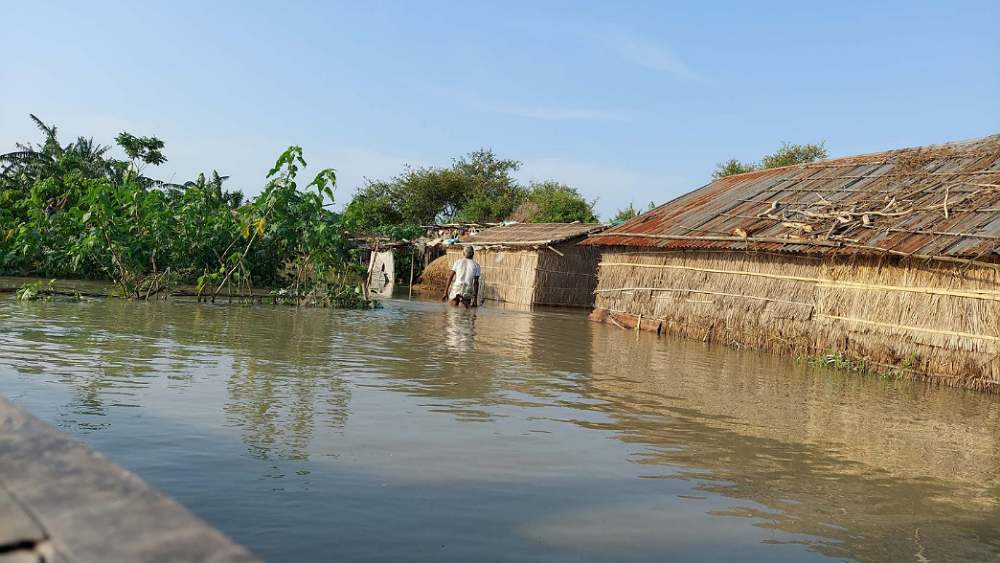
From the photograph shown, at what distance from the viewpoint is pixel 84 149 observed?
101 feet

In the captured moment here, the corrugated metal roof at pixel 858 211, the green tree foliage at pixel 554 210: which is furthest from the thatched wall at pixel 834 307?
the green tree foliage at pixel 554 210

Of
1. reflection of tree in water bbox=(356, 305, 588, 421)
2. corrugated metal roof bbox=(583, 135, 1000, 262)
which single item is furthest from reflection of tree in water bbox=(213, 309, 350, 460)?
corrugated metal roof bbox=(583, 135, 1000, 262)

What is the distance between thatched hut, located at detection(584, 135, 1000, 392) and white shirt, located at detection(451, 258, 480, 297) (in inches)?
95.7

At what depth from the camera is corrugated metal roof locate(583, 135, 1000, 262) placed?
1009 cm

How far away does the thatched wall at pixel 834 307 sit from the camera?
372 inches

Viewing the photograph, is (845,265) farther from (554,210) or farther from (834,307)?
(554,210)

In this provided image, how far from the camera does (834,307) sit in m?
11.2

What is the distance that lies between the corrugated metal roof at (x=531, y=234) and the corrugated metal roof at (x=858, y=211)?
3955mm

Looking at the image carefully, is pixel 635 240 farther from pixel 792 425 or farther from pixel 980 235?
pixel 792 425

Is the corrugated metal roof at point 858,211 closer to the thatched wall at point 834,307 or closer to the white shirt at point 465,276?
the thatched wall at point 834,307

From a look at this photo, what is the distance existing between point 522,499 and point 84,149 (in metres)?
31.1

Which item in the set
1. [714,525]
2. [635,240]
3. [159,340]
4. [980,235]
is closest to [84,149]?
[635,240]

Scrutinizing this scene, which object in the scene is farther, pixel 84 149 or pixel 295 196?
pixel 84 149

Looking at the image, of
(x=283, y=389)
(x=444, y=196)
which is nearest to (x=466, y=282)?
(x=283, y=389)
